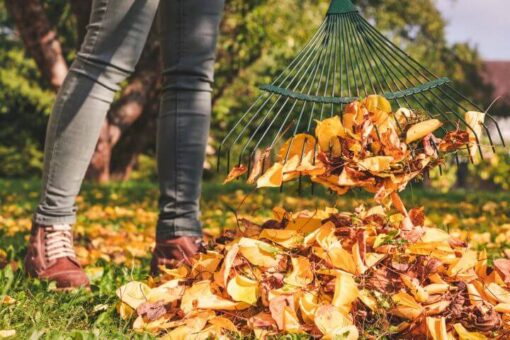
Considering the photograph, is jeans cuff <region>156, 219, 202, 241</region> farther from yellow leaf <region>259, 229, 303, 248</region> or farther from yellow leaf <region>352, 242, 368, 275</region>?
yellow leaf <region>352, 242, 368, 275</region>

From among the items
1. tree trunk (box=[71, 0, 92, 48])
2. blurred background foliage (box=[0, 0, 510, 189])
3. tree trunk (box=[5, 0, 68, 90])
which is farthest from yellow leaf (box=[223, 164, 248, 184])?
tree trunk (box=[71, 0, 92, 48])

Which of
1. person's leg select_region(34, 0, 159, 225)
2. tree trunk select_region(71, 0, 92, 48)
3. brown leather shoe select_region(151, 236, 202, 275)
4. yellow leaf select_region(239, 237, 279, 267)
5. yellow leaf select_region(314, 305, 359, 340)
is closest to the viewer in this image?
yellow leaf select_region(314, 305, 359, 340)

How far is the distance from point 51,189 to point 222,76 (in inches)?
343

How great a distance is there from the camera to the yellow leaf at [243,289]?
1.58 meters

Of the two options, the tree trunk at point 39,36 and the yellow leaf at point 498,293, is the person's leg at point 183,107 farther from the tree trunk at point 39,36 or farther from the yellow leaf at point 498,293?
the tree trunk at point 39,36

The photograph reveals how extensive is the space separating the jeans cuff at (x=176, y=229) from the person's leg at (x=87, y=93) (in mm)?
312

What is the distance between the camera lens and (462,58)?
22031 millimetres

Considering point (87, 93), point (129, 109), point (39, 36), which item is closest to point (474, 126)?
point (87, 93)

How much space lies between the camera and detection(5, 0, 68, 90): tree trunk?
661cm

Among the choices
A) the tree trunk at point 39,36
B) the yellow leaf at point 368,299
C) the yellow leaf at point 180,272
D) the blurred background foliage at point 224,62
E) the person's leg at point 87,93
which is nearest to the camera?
the yellow leaf at point 368,299

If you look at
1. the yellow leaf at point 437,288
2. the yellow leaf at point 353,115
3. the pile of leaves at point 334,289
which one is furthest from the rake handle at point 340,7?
the yellow leaf at point 437,288

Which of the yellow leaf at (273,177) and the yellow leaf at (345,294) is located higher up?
the yellow leaf at (273,177)

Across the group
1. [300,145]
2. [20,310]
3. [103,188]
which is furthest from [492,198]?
[20,310]

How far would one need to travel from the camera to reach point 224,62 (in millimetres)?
9617
